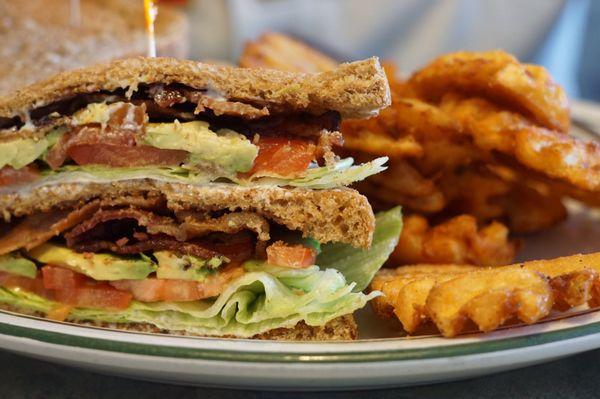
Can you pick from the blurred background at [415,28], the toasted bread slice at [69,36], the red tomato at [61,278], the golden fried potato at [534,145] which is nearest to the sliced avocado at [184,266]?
the red tomato at [61,278]

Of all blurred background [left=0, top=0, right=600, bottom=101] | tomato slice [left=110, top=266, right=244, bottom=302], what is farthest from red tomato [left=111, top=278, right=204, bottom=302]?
blurred background [left=0, top=0, right=600, bottom=101]

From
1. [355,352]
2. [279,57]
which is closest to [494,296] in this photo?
[355,352]

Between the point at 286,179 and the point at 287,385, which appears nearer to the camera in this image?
the point at 287,385

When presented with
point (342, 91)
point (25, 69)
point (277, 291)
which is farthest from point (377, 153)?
point (25, 69)

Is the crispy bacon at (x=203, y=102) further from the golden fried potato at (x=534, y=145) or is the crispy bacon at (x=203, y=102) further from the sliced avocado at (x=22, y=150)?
the golden fried potato at (x=534, y=145)

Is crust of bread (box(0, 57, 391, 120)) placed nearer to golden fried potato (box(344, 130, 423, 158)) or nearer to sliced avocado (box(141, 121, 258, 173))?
sliced avocado (box(141, 121, 258, 173))

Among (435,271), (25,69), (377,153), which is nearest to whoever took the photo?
(435,271)

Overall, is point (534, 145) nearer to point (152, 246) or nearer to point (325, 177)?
point (325, 177)

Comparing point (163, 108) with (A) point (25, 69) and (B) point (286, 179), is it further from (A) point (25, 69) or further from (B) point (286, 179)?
(A) point (25, 69)
